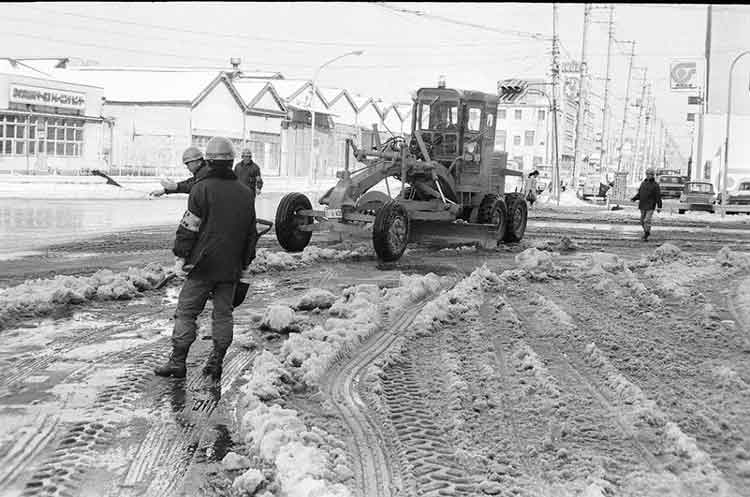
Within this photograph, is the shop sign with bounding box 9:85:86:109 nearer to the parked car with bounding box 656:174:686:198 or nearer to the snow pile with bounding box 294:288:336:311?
the parked car with bounding box 656:174:686:198

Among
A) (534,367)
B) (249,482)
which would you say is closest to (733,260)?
(534,367)

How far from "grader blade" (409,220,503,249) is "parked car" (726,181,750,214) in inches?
931

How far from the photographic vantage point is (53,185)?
36.0 meters

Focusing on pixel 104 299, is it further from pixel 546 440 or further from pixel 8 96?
pixel 8 96

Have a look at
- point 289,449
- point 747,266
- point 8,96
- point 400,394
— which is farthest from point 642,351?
point 8,96

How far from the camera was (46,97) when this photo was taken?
4478 cm

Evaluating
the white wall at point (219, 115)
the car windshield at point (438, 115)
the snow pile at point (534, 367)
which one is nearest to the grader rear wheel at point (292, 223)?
the car windshield at point (438, 115)

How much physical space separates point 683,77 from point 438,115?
253 feet

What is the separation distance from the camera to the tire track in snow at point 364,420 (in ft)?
15.8

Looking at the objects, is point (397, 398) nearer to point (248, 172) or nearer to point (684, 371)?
point (684, 371)

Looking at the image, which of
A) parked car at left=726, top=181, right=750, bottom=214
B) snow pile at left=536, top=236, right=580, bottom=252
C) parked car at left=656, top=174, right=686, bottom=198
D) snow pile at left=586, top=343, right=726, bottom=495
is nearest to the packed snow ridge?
snow pile at left=586, top=343, right=726, bottom=495

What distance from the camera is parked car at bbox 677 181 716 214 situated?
38.8m

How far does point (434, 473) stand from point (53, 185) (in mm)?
33626

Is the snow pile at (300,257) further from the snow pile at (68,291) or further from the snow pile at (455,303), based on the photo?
the snow pile at (455,303)
